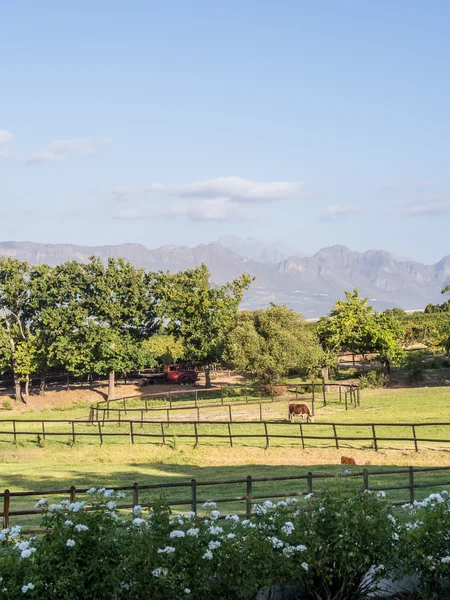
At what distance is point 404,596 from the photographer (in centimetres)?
971

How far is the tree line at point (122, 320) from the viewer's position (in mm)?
57750

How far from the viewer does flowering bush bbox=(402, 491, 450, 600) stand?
29.0 feet

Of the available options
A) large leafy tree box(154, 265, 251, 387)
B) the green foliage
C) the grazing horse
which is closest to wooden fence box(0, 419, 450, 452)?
the grazing horse

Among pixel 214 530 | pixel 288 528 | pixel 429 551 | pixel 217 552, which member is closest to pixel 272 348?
pixel 429 551

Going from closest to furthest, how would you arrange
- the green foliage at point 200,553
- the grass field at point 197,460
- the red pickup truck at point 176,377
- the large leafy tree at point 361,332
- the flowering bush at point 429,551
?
1. the green foliage at point 200,553
2. the flowering bush at point 429,551
3. the grass field at point 197,460
4. the large leafy tree at point 361,332
5. the red pickup truck at point 176,377

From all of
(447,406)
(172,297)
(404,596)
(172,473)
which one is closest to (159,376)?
(172,297)

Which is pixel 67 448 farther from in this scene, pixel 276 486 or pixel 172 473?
pixel 276 486

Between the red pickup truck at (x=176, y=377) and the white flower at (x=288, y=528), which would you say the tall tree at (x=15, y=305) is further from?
the white flower at (x=288, y=528)

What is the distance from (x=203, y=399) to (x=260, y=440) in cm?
2045

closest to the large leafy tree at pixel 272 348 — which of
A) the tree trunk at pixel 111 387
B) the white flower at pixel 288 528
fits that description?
the tree trunk at pixel 111 387

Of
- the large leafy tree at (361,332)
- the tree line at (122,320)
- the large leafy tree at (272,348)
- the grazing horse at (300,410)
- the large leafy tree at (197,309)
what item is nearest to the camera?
the grazing horse at (300,410)

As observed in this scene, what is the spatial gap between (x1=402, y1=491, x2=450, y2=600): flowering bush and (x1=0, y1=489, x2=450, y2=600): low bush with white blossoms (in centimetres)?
2

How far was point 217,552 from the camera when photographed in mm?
8047

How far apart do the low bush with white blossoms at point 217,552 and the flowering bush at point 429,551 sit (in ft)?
0.06
